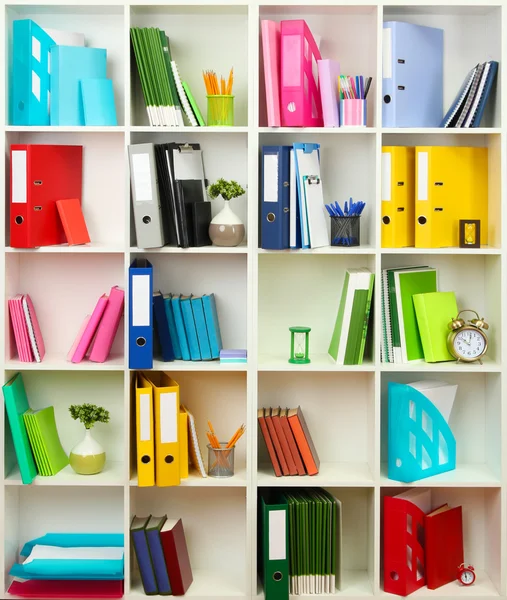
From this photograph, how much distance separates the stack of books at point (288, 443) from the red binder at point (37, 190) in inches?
40.4

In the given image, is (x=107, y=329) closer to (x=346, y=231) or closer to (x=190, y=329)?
(x=190, y=329)

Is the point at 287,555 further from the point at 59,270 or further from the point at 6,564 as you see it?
the point at 59,270

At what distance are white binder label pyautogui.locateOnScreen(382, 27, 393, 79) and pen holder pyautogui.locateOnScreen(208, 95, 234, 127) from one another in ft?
1.82

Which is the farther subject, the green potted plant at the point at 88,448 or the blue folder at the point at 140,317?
the green potted plant at the point at 88,448

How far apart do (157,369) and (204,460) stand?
474 mm

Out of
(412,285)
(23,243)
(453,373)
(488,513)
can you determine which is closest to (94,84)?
(23,243)

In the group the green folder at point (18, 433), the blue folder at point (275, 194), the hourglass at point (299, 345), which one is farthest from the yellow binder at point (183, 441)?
the blue folder at point (275, 194)

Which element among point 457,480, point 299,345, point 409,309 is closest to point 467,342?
point 409,309

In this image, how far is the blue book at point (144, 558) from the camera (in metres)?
2.96

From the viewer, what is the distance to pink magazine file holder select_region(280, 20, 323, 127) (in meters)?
2.84

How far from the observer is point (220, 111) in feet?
9.66

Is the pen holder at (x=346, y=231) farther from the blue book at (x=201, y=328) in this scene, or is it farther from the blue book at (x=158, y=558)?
the blue book at (x=158, y=558)

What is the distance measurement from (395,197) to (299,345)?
0.65 m

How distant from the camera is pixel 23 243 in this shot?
9.44ft
